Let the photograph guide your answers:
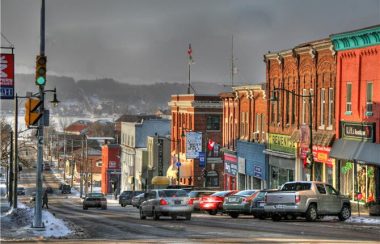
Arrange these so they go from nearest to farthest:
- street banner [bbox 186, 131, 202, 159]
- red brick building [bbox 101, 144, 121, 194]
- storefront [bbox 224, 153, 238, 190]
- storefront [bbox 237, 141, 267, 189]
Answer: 1. storefront [bbox 237, 141, 267, 189]
2. storefront [bbox 224, 153, 238, 190]
3. street banner [bbox 186, 131, 202, 159]
4. red brick building [bbox 101, 144, 121, 194]

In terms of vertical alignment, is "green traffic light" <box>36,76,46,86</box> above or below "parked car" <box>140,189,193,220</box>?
above

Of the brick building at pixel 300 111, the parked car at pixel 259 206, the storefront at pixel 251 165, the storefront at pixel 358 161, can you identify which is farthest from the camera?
the storefront at pixel 251 165

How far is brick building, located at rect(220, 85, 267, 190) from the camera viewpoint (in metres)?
70.8

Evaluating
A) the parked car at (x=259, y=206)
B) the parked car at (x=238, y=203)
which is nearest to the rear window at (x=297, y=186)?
the parked car at (x=259, y=206)

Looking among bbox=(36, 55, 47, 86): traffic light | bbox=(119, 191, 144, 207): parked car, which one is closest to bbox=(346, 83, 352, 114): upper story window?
bbox=(36, 55, 47, 86): traffic light

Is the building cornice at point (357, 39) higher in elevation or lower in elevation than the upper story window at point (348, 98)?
higher

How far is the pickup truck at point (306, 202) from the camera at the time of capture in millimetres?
36719

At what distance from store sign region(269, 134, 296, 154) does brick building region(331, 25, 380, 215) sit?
8.84 meters

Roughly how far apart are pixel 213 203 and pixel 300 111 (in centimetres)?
1623

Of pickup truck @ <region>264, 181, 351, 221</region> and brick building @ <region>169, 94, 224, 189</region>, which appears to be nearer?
pickup truck @ <region>264, 181, 351, 221</region>

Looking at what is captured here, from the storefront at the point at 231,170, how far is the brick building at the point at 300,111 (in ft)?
37.7

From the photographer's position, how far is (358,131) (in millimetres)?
49500

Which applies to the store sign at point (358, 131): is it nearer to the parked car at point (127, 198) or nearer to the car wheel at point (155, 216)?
the car wheel at point (155, 216)

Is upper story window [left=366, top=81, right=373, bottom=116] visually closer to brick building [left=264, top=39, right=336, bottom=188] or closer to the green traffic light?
brick building [left=264, top=39, right=336, bottom=188]
